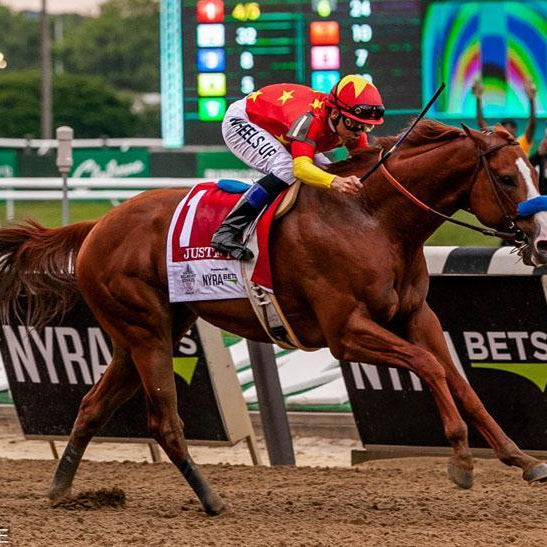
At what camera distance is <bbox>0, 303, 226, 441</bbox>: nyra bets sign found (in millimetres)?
6449

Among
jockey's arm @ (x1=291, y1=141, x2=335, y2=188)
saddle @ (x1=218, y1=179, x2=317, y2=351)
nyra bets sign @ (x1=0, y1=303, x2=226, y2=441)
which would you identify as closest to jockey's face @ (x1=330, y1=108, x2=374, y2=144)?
jockey's arm @ (x1=291, y1=141, x2=335, y2=188)

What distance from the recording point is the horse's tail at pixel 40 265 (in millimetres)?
5926

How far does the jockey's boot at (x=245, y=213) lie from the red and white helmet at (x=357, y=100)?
38 cm

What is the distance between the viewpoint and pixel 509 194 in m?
4.69

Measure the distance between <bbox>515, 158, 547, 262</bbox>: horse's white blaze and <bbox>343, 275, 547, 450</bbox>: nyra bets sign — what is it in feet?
3.57

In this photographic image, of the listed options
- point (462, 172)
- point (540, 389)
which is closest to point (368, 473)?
point (540, 389)

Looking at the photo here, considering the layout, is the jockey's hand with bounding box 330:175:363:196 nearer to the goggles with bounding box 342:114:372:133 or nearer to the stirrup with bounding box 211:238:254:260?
the goggles with bounding box 342:114:372:133

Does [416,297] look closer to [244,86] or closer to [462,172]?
[462,172]

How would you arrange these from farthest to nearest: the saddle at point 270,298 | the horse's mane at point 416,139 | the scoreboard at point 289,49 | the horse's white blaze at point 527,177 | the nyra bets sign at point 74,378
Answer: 1. the scoreboard at point 289,49
2. the nyra bets sign at point 74,378
3. the saddle at point 270,298
4. the horse's mane at point 416,139
5. the horse's white blaze at point 527,177

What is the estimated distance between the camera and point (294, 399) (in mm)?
7348

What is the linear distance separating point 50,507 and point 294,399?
220cm

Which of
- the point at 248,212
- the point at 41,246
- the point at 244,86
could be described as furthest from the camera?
the point at 244,86

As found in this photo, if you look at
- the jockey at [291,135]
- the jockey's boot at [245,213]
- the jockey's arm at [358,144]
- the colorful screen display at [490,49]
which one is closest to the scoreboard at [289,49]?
the colorful screen display at [490,49]

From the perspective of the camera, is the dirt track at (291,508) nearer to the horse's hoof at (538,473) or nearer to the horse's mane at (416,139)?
the horse's hoof at (538,473)
